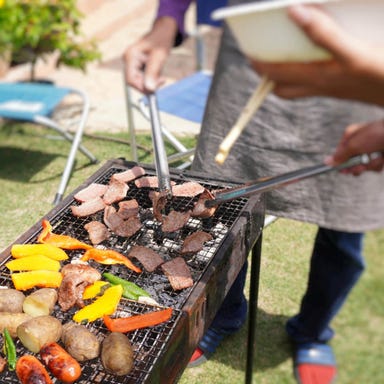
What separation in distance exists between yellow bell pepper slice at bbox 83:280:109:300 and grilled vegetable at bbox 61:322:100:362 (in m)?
0.18

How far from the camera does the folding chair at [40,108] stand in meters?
4.32

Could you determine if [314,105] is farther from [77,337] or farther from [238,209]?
[77,337]

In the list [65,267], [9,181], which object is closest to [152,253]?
[65,267]

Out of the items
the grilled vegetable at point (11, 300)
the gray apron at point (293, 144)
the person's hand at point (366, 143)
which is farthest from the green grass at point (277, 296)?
the person's hand at point (366, 143)

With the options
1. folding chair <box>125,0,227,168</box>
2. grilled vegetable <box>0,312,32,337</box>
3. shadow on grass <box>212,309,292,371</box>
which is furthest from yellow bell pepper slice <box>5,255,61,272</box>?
folding chair <box>125,0,227,168</box>

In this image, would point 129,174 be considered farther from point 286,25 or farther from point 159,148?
point 286,25

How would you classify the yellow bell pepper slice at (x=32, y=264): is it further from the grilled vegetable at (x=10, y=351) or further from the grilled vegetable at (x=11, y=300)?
the grilled vegetable at (x=10, y=351)

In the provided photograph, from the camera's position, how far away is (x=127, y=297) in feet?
6.20

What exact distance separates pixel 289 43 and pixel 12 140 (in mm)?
5061

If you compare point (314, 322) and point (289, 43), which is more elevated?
point (289, 43)

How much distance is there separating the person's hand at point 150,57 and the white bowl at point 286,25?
2.42 ft

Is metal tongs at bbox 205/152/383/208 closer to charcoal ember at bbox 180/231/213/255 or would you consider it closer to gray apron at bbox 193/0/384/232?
charcoal ember at bbox 180/231/213/255

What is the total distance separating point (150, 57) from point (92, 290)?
91 centimetres

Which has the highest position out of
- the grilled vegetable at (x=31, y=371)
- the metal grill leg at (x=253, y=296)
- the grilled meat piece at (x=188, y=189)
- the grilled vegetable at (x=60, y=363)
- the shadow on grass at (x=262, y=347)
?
the grilled vegetable at (x=31, y=371)
